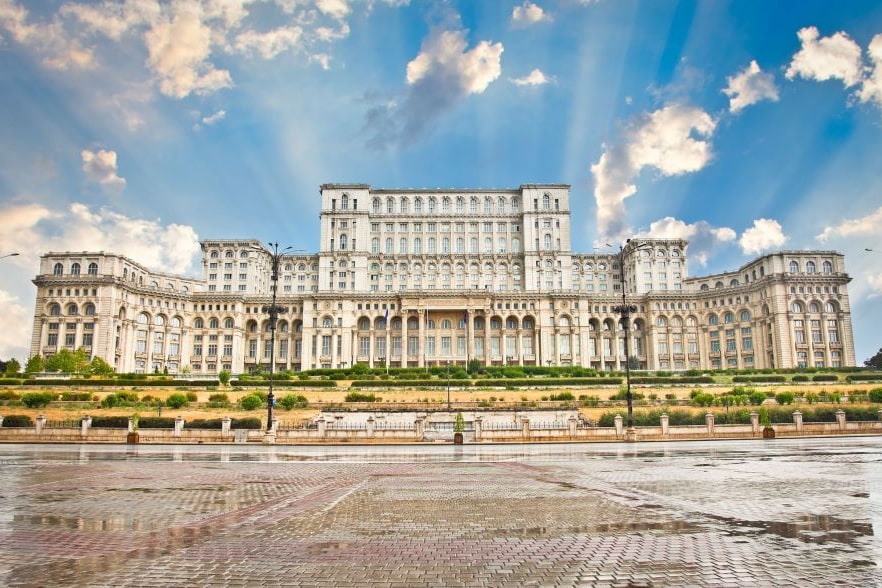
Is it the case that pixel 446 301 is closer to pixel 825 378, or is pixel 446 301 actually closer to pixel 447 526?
pixel 825 378

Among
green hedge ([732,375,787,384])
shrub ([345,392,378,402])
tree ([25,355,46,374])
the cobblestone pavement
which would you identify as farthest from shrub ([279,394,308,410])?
tree ([25,355,46,374])

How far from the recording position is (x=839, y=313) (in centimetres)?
10150

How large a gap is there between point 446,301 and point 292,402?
193 feet

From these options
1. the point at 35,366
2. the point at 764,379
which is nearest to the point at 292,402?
the point at 764,379

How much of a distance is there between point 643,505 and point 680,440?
83.7 feet

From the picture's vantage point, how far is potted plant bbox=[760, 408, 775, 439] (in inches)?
1407

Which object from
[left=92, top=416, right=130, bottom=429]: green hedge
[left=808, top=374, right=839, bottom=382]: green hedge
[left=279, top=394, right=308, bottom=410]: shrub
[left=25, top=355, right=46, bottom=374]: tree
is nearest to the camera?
[left=92, top=416, right=130, bottom=429]: green hedge

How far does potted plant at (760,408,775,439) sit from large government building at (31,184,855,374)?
58868 mm

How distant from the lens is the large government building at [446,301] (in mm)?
101312

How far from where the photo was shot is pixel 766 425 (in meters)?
37.6

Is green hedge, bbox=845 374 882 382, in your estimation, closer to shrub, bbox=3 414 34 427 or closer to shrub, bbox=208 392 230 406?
shrub, bbox=208 392 230 406

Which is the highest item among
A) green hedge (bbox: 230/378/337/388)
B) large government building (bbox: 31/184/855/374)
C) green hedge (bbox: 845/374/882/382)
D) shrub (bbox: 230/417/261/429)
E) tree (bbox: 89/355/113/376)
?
large government building (bbox: 31/184/855/374)

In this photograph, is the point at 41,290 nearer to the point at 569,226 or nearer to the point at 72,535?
the point at 569,226

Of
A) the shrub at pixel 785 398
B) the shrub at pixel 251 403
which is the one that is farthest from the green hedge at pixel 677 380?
the shrub at pixel 251 403
